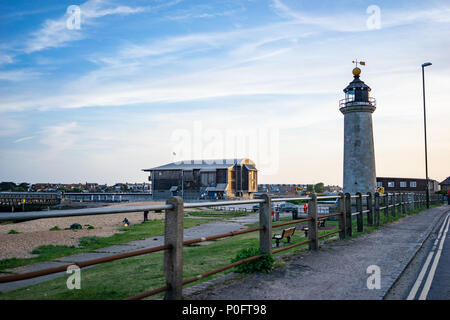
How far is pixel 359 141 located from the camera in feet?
97.5

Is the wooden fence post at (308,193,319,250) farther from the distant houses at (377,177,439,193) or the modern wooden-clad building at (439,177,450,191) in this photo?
the modern wooden-clad building at (439,177,450,191)

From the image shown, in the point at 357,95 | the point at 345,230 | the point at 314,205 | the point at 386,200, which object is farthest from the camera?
→ the point at 357,95

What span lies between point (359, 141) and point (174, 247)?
93.6 ft

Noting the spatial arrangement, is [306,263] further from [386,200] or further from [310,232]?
[386,200]

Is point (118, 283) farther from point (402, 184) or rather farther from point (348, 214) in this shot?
point (402, 184)

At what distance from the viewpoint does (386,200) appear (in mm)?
18281

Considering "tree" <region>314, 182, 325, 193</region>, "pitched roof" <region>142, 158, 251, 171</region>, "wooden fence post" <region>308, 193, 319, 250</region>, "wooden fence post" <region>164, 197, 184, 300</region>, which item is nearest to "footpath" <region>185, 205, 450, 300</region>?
"wooden fence post" <region>308, 193, 319, 250</region>

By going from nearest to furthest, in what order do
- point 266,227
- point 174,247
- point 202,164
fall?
point 174,247 < point 266,227 < point 202,164

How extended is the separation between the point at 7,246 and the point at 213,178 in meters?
43.7

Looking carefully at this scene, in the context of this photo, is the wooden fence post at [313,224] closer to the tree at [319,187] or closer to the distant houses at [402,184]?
the distant houses at [402,184]

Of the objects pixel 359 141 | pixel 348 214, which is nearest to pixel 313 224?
pixel 348 214

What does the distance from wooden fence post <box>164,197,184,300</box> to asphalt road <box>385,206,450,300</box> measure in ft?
10.8

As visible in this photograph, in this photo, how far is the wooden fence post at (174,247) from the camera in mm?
4457
